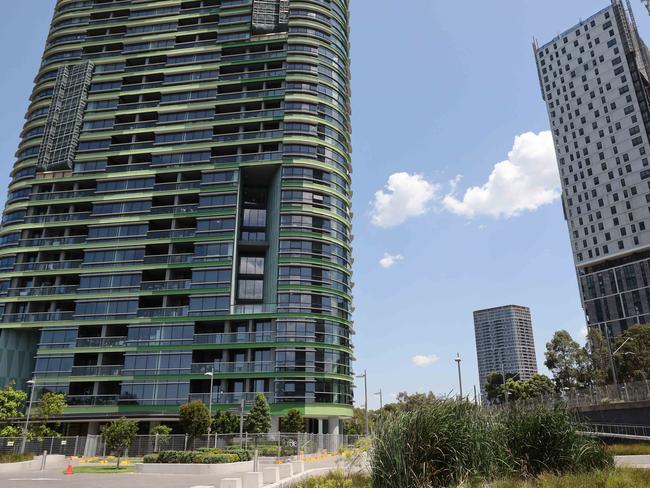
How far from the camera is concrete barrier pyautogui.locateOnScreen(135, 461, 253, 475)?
31.5m

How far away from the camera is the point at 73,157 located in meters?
75.2

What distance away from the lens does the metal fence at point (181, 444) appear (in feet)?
146

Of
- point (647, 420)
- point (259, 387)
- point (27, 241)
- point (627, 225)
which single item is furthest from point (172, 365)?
point (627, 225)

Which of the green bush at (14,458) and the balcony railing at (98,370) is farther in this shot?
the balcony railing at (98,370)

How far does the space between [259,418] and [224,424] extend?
141 inches

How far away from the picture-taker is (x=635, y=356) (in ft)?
238

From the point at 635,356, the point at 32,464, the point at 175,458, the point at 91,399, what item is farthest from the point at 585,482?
the point at 635,356

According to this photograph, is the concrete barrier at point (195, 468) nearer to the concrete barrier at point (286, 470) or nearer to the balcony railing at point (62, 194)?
the concrete barrier at point (286, 470)

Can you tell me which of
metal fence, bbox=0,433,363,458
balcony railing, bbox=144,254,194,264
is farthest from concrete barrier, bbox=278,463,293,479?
balcony railing, bbox=144,254,194,264

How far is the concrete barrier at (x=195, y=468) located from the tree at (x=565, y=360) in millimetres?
63198

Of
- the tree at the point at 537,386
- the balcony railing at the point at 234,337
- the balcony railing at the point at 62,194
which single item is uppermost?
the balcony railing at the point at 62,194

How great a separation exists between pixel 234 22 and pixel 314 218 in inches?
1394

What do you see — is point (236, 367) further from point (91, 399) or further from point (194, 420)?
point (91, 399)

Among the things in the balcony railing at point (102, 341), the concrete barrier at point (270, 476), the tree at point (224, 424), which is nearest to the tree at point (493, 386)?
the tree at point (224, 424)
